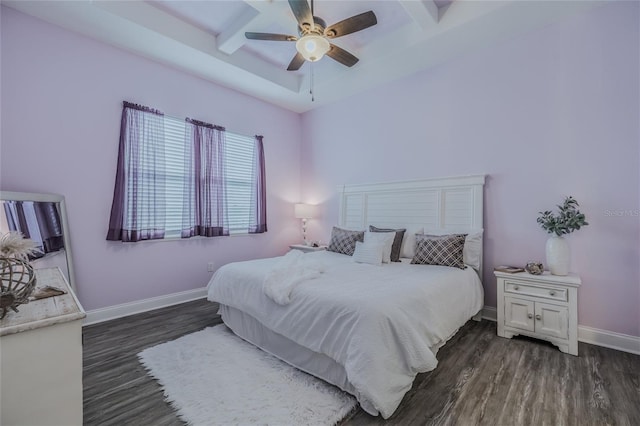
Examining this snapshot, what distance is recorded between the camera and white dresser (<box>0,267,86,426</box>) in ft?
3.19

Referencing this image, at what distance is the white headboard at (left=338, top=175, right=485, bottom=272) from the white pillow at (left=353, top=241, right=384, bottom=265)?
69 cm

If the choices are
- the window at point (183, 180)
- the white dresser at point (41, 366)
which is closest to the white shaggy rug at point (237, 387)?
the white dresser at point (41, 366)

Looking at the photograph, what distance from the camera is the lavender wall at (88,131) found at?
2.69 metres

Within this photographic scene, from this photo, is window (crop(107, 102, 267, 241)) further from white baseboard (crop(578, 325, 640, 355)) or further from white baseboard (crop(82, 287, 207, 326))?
white baseboard (crop(578, 325, 640, 355))

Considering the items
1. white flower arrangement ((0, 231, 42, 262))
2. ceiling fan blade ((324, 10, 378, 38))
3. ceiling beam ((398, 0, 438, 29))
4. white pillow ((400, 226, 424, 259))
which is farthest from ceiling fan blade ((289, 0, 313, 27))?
white pillow ((400, 226, 424, 259))

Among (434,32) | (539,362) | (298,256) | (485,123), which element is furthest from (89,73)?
→ (539,362)

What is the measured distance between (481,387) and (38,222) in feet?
13.0

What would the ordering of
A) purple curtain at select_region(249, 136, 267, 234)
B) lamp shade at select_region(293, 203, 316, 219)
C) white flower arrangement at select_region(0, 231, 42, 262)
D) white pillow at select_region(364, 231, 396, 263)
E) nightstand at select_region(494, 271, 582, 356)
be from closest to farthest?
white flower arrangement at select_region(0, 231, 42, 262) → nightstand at select_region(494, 271, 582, 356) → white pillow at select_region(364, 231, 396, 263) → purple curtain at select_region(249, 136, 267, 234) → lamp shade at select_region(293, 203, 316, 219)

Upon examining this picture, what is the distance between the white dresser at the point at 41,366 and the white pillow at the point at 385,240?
2.67m

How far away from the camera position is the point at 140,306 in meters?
3.40

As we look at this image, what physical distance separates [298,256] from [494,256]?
86.1 inches

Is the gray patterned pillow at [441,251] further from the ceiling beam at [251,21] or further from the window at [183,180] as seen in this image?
the ceiling beam at [251,21]

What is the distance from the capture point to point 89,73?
306 centimetres

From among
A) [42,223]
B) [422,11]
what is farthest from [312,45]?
[42,223]
